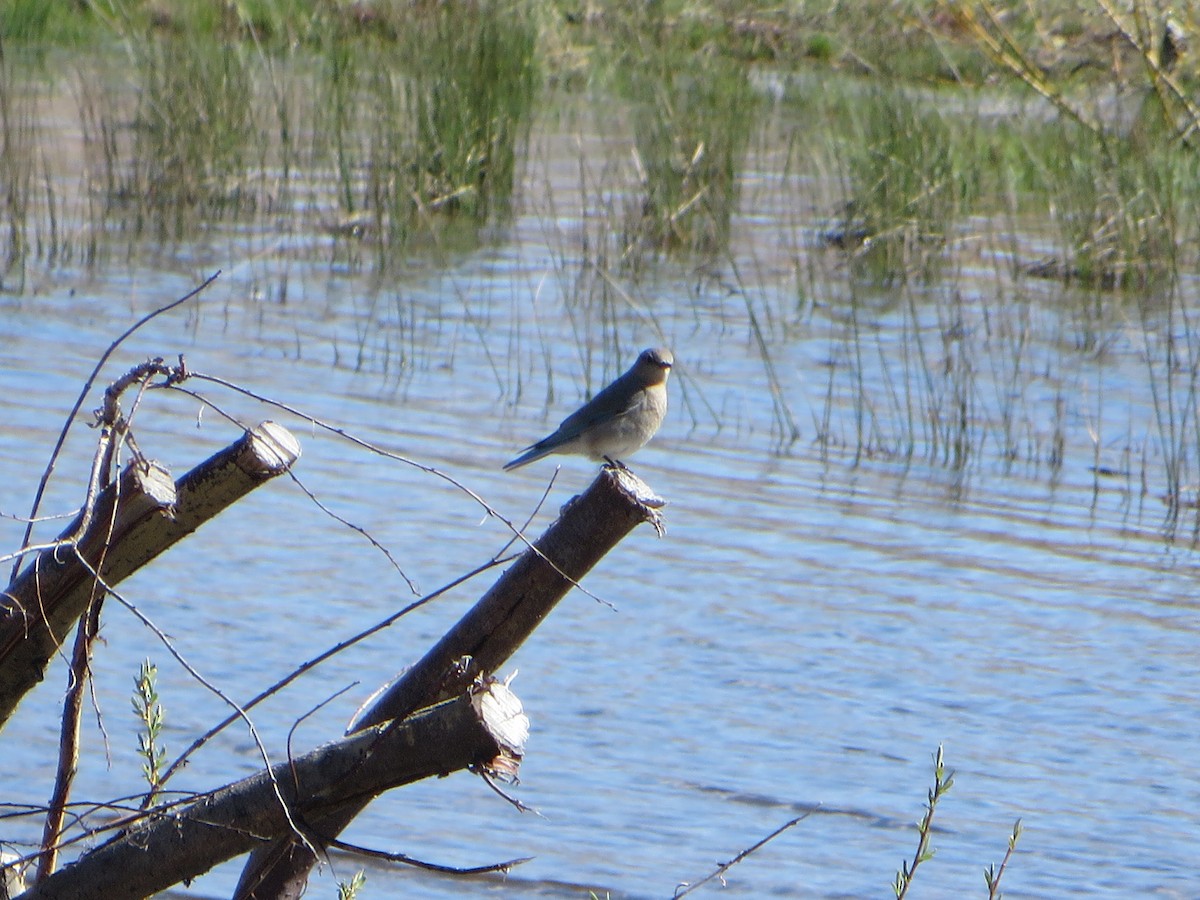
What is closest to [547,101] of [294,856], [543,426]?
[543,426]

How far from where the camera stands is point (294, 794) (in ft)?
8.41

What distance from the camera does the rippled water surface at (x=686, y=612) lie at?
446 cm

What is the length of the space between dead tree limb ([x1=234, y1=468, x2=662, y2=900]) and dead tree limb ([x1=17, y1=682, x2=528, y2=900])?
0.20 m

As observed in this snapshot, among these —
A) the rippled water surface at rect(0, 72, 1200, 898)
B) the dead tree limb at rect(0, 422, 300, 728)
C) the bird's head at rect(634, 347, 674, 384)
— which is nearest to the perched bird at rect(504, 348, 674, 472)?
the bird's head at rect(634, 347, 674, 384)

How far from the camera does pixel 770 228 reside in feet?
41.8

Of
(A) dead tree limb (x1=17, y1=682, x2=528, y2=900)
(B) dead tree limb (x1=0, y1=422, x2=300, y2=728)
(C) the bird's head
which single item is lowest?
(A) dead tree limb (x1=17, y1=682, x2=528, y2=900)

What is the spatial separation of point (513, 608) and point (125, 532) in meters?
0.58

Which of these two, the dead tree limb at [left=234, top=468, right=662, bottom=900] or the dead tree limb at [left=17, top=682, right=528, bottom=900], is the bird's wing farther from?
the dead tree limb at [left=17, top=682, right=528, bottom=900]

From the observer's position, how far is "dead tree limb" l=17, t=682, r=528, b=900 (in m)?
2.54

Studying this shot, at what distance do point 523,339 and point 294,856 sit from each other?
699cm

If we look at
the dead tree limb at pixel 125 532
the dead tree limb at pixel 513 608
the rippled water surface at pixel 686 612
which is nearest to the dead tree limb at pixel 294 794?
the dead tree limb at pixel 513 608

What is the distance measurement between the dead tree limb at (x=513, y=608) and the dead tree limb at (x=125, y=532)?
37 centimetres

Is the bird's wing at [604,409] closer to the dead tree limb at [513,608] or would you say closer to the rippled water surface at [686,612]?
the rippled water surface at [686,612]

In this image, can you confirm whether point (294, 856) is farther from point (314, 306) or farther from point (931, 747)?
point (314, 306)
